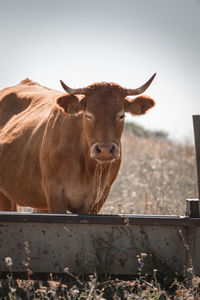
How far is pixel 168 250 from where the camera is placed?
452cm

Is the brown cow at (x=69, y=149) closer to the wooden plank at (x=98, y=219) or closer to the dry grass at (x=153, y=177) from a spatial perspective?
the wooden plank at (x=98, y=219)

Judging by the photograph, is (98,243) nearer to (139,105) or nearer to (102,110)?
(102,110)

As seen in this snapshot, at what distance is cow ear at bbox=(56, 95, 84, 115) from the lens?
554cm

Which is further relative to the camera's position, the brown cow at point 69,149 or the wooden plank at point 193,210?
the brown cow at point 69,149

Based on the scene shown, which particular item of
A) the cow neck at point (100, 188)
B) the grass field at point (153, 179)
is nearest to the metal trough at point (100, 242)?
the grass field at point (153, 179)

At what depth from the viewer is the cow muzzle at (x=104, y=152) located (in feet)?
16.7

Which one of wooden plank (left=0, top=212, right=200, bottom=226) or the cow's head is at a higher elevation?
the cow's head

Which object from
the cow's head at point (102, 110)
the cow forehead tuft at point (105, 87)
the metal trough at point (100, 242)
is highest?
the cow forehead tuft at point (105, 87)

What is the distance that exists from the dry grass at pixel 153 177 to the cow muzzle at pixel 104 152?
2.38 metres

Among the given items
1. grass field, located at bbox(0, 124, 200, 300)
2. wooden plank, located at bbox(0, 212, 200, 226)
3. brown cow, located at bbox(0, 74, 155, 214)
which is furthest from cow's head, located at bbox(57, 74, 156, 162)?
grass field, located at bbox(0, 124, 200, 300)

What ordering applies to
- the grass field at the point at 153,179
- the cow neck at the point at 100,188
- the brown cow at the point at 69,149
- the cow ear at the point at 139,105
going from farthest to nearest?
the grass field at the point at 153,179
the cow ear at the point at 139,105
the cow neck at the point at 100,188
the brown cow at the point at 69,149

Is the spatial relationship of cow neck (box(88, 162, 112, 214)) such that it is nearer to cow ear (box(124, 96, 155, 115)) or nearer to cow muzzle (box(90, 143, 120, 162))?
cow muzzle (box(90, 143, 120, 162))

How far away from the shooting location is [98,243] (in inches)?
176

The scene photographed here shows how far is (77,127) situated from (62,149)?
0.31 m
